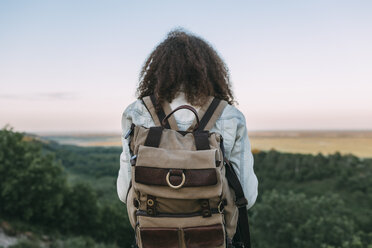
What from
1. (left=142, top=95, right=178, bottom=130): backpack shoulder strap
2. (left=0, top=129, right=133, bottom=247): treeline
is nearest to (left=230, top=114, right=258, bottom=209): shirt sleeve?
(left=142, top=95, right=178, bottom=130): backpack shoulder strap

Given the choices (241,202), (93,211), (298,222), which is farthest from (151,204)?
(298,222)

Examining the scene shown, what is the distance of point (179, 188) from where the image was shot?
159cm

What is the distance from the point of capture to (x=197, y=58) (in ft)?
6.36

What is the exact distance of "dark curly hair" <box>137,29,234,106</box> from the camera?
1.89m

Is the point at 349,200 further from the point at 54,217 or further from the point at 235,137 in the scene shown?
the point at 235,137

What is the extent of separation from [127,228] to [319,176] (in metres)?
34.0

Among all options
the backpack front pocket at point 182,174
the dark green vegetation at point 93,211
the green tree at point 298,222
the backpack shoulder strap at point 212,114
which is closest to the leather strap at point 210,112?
the backpack shoulder strap at point 212,114

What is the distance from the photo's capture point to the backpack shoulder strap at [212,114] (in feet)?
5.84

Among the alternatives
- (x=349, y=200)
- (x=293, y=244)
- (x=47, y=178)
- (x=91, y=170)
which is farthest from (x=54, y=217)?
(x=349, y=200)

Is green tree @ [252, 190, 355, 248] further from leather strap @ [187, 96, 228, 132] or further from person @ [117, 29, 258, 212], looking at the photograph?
leather strap @ [187, 96, 228, 132]

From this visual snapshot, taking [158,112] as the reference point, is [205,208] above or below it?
below

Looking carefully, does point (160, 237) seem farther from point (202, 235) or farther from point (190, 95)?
point (190, 95)

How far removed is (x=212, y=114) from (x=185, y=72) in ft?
1.08

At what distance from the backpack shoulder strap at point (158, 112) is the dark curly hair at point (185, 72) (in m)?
0.04
